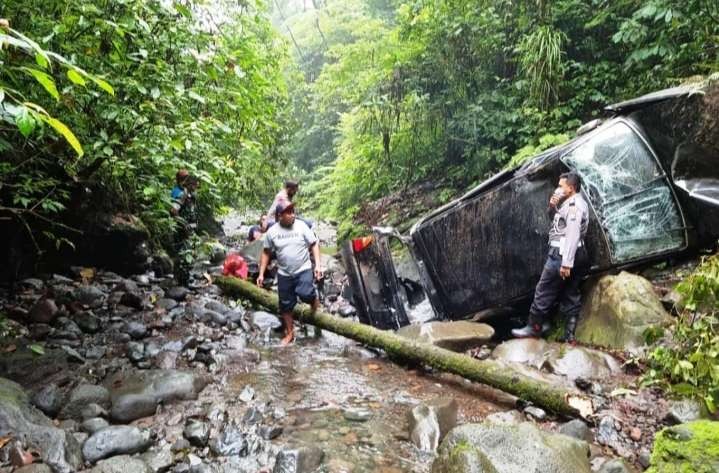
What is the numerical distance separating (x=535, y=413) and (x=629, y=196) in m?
2.74

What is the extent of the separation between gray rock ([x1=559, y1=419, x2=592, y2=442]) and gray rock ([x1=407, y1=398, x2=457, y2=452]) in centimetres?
89

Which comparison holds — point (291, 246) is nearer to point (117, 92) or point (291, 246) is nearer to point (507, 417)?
point (117, 92)

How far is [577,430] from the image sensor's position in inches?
142

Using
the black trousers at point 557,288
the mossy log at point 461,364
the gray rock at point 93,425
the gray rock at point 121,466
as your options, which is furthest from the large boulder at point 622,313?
the gray rock at point 93,425

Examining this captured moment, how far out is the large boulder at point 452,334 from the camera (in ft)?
18.1

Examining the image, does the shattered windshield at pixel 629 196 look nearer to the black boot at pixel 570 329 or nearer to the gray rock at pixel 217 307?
the black boot at pixel 570 329

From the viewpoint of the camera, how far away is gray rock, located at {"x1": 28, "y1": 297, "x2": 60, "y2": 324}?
5.60 m

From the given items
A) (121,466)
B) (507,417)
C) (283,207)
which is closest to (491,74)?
(283,207)

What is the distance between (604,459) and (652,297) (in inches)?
85.2

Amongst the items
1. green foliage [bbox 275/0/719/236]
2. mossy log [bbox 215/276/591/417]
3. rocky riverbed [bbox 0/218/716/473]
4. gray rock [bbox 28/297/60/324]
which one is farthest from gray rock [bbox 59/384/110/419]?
green foliage [bbox 275/0/719/236]

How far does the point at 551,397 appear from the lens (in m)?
3.96

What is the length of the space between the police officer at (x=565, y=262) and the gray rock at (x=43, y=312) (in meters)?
5.80

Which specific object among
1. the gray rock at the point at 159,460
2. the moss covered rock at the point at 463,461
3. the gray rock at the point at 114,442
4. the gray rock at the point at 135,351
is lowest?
the moss covered rock at the point at 463,461

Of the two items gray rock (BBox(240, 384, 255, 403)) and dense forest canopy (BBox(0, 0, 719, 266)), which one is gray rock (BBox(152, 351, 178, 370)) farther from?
dense forest canopy (BBox(0, 0, 719, 266))
